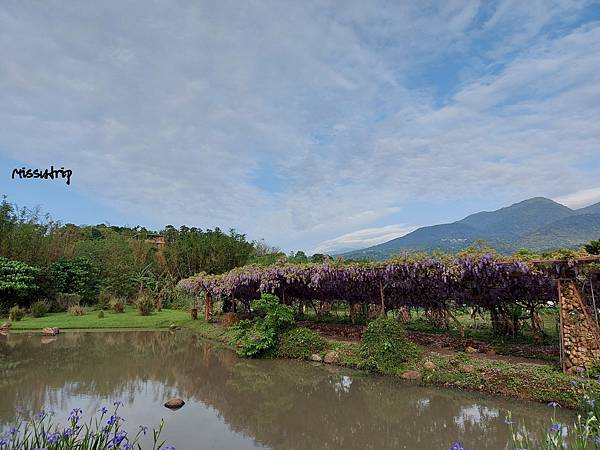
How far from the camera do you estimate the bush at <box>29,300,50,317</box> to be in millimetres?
16406

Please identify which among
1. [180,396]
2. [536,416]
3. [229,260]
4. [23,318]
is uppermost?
[229,260]

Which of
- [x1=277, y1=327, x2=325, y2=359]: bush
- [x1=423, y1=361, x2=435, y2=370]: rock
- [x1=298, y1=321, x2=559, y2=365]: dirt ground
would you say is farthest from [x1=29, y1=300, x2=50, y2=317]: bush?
[x1=423, y1=361, x2=435, y2=370]: rock

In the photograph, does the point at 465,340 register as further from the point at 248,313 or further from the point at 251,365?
the point at 248,313

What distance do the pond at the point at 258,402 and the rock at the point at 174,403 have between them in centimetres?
11

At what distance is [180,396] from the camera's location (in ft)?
22.9

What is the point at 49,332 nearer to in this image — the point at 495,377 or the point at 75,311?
A: the point at 75,311

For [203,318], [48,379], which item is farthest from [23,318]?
[48,379]

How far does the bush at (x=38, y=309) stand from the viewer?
1641 centimetres

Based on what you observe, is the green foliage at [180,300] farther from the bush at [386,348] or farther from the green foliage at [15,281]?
the bush at [386,348]

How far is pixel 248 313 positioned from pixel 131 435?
10.4 m

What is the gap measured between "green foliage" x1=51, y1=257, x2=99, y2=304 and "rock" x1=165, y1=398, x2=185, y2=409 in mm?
15070

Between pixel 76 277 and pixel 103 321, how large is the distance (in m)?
5.11

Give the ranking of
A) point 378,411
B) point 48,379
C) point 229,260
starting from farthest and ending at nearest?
point 229,260 → point 48,379 → point 378,411

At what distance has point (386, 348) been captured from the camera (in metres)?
7.98
